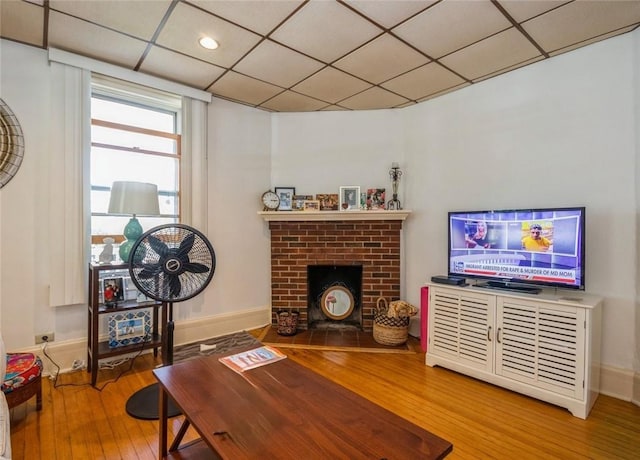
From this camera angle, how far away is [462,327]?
2.45 metres

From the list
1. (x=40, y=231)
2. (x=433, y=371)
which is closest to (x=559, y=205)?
(x=433, y=371)

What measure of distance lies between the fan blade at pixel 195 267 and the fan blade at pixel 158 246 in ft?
0.46

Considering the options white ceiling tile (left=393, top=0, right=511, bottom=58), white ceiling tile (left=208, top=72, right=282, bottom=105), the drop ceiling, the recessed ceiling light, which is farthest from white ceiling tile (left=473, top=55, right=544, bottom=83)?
the recessed ceiling light

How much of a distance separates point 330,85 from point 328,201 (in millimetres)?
1185

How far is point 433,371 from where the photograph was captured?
254 cm

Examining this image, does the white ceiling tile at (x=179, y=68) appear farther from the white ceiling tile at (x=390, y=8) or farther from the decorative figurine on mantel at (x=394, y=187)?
the decorative figurine on mantel at (x=394, y=187)

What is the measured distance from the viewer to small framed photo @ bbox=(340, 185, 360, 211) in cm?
345

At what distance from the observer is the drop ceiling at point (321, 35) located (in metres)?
1.88

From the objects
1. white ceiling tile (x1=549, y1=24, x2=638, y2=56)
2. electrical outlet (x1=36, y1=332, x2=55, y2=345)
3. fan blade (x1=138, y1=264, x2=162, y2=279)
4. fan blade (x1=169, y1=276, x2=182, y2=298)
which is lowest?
electrical outlet (x1=36, y1=332, x2=55, y2=345)

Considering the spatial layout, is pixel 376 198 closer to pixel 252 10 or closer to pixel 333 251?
pixel 333 251

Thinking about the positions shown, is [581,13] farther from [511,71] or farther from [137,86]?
[137,86]

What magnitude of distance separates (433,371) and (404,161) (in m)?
2.09

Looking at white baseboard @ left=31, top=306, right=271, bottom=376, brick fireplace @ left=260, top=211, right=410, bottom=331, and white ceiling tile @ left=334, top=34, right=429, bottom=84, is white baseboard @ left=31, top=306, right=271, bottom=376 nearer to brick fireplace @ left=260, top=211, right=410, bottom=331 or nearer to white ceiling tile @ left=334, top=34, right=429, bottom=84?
brick fireplace @ left=260, top=211, right=410, bottom=331

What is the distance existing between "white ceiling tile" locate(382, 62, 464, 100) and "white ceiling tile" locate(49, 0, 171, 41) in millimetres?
1869
